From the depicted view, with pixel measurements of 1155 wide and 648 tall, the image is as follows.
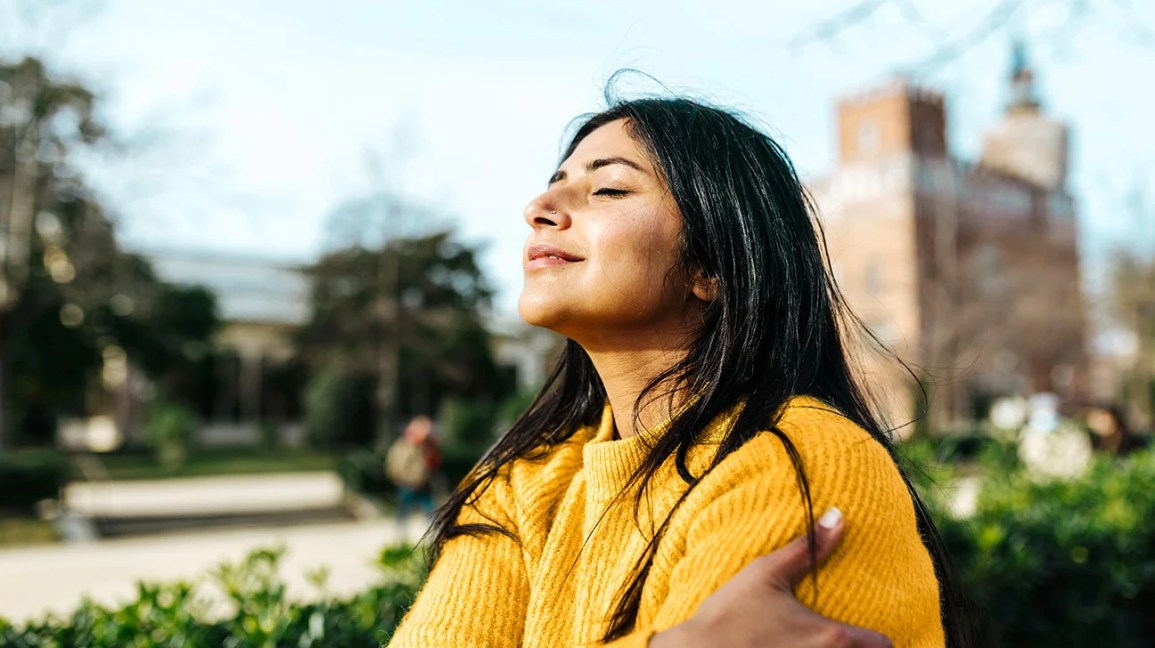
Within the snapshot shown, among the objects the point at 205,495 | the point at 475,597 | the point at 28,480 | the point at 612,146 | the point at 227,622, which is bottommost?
the point at 205,495

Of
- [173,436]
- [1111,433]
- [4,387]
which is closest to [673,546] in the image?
[1111,433]

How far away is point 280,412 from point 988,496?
32.9 meters

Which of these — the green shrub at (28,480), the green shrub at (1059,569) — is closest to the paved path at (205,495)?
the green shrub at (28,480)

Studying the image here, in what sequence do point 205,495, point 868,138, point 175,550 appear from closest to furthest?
point 175,550
point 205,495
point 868,138

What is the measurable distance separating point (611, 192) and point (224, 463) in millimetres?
24773

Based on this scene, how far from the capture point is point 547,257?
5.79 feet

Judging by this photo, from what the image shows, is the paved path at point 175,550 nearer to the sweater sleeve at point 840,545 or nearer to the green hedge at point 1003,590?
the green hedge at point 1003,590

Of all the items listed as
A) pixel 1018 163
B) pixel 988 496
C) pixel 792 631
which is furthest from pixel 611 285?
pixel 1018 163

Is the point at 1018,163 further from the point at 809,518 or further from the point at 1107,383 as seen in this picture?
the point at 1107,383

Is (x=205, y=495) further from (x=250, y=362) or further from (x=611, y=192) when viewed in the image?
(x=250, y=362)

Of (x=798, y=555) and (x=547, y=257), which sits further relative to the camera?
(x=547, y=257)

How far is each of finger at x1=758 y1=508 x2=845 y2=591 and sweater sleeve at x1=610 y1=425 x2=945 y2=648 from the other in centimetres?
2

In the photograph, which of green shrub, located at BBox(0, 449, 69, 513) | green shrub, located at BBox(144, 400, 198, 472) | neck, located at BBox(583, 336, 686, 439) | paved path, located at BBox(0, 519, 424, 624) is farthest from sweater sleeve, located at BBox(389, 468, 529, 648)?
green shrub, located at BBox(144, 400, 198, 472)

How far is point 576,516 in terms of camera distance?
1.67 meters
